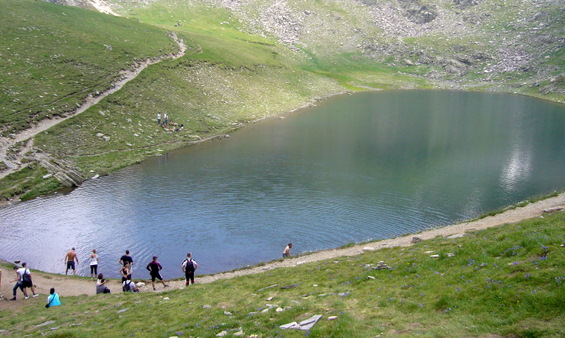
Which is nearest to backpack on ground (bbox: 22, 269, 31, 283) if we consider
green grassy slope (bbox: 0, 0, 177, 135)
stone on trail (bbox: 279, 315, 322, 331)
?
stone on trail (bbox: 279, 315, 322, 331)

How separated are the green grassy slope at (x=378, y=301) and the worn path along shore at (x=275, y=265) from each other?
3424 millimetres

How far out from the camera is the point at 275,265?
112ft

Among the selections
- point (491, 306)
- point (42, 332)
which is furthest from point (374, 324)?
point (42, 332)

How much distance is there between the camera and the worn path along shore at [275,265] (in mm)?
31688

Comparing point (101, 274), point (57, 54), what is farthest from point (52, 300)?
point (57, 54)

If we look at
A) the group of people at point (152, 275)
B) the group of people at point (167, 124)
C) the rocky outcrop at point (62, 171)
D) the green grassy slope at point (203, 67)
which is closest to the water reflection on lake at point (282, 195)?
the rocky outcrop at point (62, 171)

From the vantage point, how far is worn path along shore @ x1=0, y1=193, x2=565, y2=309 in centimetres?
3169

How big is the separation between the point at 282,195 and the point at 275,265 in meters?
18.8

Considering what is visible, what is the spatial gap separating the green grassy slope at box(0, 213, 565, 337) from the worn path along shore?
3424 millimetres

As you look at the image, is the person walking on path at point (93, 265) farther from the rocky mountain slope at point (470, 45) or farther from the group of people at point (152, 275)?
the rocky mountain slope at point (470, 45)

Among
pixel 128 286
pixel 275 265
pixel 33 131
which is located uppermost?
pixel 33 131

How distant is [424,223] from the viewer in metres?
42.9

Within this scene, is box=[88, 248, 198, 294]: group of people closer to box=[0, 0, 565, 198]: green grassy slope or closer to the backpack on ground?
the backpack on ground

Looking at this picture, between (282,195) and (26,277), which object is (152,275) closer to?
(26,277)
